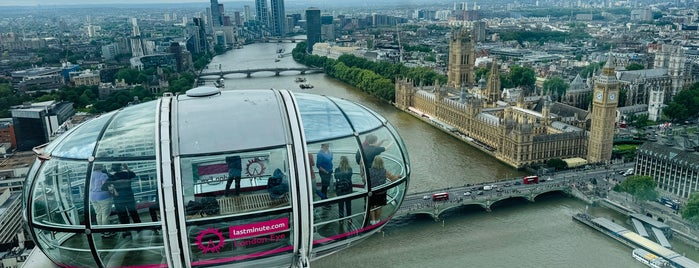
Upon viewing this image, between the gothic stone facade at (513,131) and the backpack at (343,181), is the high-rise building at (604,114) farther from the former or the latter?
the backpack at (343,181)

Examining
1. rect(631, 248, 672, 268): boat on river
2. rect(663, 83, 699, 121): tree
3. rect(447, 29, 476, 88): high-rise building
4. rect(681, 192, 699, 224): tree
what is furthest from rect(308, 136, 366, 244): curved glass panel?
rect(447, 29, 476, 88): high-rise building

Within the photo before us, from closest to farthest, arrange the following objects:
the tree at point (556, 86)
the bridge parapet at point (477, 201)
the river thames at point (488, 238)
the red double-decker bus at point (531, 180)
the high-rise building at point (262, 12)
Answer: the river thames at point (488, 238)
the bridge parapet at point (477, 201)
the red double-decker bus at point (531, 180)
the tree at point (556, 86)
the high-rise building at point (262, 12)

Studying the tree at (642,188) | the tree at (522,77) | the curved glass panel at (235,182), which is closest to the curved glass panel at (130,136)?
the curved glass panel at (235,182)

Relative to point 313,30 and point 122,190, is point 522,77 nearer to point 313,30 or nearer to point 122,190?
point 122,190

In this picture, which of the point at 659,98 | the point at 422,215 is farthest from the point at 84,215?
the point at 659,98

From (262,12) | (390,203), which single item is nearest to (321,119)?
(390,203)

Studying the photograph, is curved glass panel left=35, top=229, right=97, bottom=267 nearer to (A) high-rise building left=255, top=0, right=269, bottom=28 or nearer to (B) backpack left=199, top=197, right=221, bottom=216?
(B) backpack left=199, top=197, right=221, bottom=216
